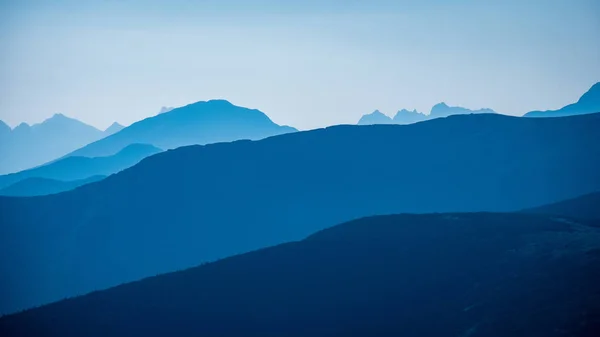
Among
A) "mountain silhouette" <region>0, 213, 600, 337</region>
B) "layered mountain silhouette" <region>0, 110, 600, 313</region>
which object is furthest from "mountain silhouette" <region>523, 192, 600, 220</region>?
"layered mountain silhouette" <region>0, 110, 600, 313</region>

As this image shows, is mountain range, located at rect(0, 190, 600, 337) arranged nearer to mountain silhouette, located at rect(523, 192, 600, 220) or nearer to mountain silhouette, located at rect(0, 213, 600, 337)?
mountain silhouette, located at rect(0, 213, 600, 337)

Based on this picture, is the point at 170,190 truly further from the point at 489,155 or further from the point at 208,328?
the point at 208,328

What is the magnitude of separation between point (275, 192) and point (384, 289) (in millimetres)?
101601

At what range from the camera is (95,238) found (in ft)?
563

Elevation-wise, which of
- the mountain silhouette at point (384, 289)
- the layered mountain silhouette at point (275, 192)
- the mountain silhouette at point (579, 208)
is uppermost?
the layered mountain silhouette at point (275, 192)

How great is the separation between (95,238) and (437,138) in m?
103

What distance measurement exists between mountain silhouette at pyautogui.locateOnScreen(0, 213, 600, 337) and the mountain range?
15 cm

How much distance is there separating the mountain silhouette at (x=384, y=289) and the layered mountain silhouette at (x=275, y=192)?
68689mm

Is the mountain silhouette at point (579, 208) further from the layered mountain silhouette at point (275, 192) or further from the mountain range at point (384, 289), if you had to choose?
the layered mountain silhouette at point (275, 192)

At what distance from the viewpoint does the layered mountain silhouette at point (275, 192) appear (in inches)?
5999

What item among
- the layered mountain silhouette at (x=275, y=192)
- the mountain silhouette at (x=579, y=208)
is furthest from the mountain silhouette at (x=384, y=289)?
the layered mountain silhouette at (x=275, y=192)

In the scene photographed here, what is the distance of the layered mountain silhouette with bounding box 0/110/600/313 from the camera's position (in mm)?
152375

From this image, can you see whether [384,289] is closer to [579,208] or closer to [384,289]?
[384,289]

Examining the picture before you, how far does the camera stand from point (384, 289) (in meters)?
67.9
